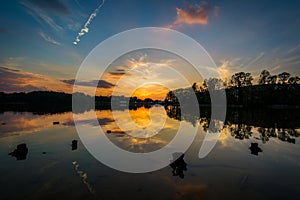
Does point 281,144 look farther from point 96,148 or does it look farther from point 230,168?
point 96,148

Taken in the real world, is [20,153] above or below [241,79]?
below

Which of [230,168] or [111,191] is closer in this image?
[111,191]

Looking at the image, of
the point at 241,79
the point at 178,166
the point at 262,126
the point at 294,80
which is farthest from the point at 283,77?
the point at 178,166

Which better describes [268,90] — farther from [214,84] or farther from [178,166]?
[178,166]

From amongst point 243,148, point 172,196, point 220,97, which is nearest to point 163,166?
point 172,196

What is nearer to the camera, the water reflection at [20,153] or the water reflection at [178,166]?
→ the water reflection at [178,166]

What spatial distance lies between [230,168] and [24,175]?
13419 millimetres

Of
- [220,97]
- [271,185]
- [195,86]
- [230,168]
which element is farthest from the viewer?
[195,86]

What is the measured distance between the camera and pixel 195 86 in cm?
16400

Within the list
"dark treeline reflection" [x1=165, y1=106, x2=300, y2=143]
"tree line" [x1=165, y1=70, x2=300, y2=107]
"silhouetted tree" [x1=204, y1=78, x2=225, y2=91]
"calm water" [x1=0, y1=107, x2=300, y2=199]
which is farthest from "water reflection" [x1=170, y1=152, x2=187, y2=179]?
"silhouetted tree" [x1=204, y1=78, x2=225, y2=91]

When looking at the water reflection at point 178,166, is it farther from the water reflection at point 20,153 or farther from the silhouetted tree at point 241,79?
the silhouetted tree at point 241,79

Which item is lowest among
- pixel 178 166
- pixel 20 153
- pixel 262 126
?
pixel 178 166

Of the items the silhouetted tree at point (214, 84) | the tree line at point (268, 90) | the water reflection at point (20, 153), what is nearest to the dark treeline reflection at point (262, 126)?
the water reflection at point (20, 153)

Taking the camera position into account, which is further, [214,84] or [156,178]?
[214,84]
